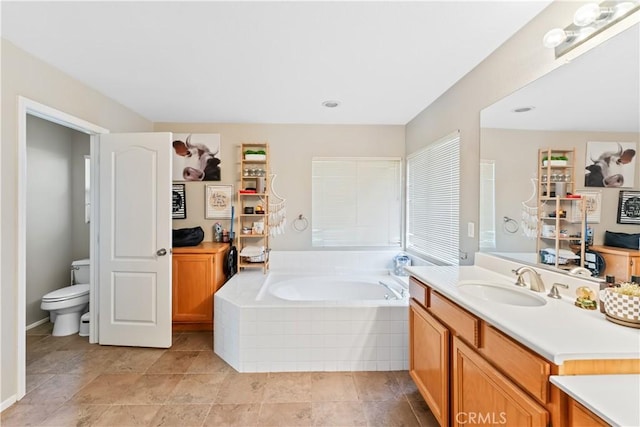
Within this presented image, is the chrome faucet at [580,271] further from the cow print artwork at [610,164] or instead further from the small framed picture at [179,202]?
the small framed picture at [179,202]

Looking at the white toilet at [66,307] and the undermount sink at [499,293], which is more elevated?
the undermount sink at [499,293]

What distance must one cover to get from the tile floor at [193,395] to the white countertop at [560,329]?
105cm

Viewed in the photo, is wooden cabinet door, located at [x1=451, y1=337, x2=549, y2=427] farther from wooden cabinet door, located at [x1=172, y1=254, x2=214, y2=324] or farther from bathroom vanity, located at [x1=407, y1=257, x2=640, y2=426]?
wooden cabinet door, located at [x1=172, y1=254, x2=214, y2=324]

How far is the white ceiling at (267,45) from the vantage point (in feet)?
5.31

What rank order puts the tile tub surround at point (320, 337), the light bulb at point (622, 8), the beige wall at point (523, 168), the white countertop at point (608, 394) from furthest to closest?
the tile tub surround at point (320, 337)
the beige wall at point (523, 168)
the light bulb at point (622, 8)
the white countertop at point (608, 394)

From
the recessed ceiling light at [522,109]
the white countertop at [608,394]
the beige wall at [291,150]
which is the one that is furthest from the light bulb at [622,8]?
the beige wall at [291,150]

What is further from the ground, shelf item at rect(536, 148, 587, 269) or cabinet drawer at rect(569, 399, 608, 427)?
shelf item at rect(536, 148, 587, 269)

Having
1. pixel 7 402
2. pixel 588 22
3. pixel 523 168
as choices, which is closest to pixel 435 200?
pixel 523 168

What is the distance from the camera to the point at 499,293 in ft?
5.59

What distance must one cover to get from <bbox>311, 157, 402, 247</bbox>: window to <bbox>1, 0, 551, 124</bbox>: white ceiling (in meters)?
0.97

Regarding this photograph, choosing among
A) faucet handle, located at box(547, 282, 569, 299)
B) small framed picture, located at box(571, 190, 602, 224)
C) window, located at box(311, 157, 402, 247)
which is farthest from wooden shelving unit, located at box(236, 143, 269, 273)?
small framed picture, located at box(571, 190, 602, 224)

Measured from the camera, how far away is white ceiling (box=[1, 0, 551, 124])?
162cm

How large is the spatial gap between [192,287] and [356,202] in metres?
2.13

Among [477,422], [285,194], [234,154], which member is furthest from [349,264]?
[477,422]
